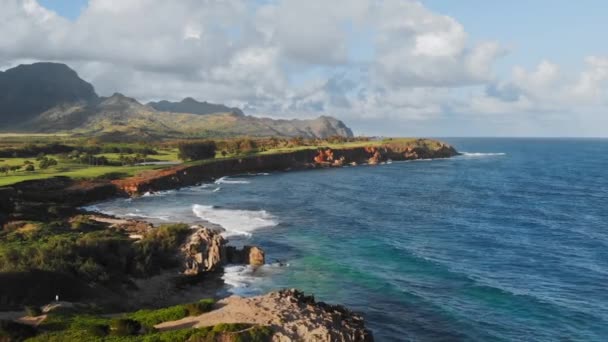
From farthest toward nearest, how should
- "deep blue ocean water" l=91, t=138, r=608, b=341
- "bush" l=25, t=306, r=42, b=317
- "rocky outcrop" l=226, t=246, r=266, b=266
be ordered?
1. "rocky outcrop" l=226, t=246, r=266, b=266
2. "deep blue ocean water" l=91, t=138, r=608, b=341
3. "bush" l=25, t=306, r=42, b=317

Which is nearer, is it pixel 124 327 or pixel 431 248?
pixel 124 327

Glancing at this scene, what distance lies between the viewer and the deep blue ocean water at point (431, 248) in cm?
3884

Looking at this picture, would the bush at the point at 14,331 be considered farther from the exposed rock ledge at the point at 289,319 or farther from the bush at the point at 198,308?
the bush at the point at 198,308

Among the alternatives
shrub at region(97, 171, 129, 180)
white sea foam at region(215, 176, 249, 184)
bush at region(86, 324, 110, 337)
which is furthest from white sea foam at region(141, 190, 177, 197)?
bush at region(86, 324, 110, 337)

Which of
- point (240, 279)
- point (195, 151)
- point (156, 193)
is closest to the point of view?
point (240, 279)

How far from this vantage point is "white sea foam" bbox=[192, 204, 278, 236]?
227 ft

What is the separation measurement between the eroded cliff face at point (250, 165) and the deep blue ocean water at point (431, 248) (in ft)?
22.3

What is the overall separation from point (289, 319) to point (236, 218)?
4788 centimetres

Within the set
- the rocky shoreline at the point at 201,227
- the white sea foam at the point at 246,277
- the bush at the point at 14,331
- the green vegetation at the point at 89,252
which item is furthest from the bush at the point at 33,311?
the white sea foam at the point at 246,277

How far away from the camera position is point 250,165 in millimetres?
151125

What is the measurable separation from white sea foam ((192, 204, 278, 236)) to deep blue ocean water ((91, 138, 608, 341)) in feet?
0.63

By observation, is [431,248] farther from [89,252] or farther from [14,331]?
[14,331]

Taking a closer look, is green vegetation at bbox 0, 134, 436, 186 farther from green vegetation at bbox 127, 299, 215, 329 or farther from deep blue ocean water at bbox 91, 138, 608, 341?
green vegetation at bbox 127, 299, 215, 329

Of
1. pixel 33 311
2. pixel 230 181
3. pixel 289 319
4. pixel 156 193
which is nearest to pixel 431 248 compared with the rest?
pixel 289 319
